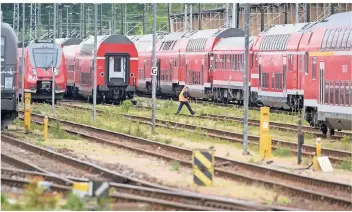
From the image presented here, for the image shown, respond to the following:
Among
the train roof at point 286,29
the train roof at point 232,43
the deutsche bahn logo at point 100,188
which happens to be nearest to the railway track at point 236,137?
the train roof at point 286,29

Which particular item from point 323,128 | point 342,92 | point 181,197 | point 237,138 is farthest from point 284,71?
point 181,197

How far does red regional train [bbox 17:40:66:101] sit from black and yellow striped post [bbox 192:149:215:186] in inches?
1224

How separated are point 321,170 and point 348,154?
2.83m

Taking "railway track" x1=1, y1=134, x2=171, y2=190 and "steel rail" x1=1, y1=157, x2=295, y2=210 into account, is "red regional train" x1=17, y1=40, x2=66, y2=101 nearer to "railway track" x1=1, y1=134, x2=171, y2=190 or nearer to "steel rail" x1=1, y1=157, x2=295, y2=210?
"railway track" x1=1, y1=134, x2=171, y2=190

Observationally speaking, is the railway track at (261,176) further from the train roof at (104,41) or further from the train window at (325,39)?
the train roof at (104,41)

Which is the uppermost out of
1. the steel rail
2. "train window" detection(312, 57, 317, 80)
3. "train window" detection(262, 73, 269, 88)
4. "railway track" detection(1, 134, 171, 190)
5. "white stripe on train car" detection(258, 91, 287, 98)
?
"train window" detection(312, 57, 317, 80)

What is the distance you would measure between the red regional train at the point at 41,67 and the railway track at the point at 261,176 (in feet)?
61.7

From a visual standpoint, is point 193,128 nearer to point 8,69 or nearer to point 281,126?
point 281,126

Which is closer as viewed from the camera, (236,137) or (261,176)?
(261,176)

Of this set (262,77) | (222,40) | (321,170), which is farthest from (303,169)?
(222,40)

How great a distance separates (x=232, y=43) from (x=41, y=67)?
8670 mm

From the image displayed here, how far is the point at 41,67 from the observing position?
167 feet

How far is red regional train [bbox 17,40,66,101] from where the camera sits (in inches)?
1986

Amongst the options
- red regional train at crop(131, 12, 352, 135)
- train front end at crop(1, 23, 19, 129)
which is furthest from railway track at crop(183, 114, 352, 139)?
train front end at crop(1, 23, 19, 129)
